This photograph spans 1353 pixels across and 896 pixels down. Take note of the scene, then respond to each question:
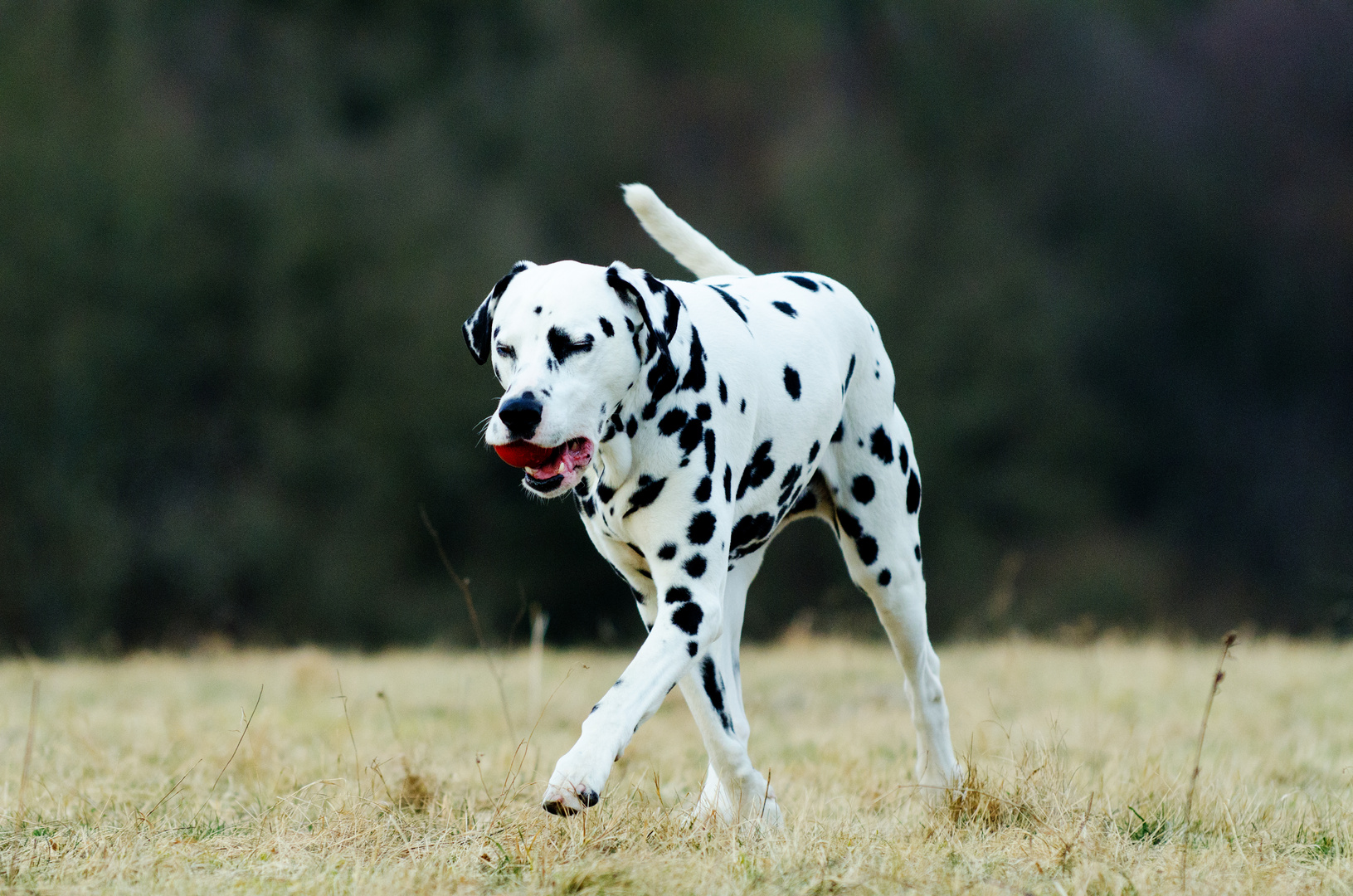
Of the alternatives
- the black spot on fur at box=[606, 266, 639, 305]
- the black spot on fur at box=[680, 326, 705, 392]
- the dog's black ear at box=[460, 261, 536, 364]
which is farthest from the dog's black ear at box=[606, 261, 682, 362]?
the dog's black ear at box=[460, 261, 536, 364]

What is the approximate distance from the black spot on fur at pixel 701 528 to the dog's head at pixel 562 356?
0.32 meters

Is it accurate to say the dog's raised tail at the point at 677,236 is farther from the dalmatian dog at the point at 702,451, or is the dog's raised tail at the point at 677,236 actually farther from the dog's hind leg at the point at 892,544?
the dog's hind leg at the point at 892,544

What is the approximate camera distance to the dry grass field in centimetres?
304

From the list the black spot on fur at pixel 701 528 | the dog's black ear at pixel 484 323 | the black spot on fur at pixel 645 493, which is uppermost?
the dog's black ear at pixel 484 323

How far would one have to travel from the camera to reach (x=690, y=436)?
3.46 m

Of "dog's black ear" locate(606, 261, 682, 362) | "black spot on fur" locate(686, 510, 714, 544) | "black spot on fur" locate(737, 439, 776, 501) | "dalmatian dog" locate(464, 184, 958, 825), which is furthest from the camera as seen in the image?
"black spot on fur" locate(737, 439, 776, 501)

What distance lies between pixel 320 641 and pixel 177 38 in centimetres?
822

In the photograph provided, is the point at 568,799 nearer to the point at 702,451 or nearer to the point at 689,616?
the point at 689,616

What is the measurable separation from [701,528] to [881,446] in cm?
108

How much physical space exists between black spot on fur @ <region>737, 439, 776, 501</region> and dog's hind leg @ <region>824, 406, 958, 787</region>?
1.73 ft

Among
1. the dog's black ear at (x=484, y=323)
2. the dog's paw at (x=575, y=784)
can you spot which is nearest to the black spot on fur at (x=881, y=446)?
the dog's black ear at (x=484, y=323)

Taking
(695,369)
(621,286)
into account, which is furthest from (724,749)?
(621,286)

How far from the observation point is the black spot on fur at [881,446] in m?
4.29

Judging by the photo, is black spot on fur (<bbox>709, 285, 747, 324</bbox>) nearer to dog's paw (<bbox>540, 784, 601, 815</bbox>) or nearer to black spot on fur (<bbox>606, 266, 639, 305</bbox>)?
black spot on fur (<bbox>606, 266, 639, 305</bbox>)
